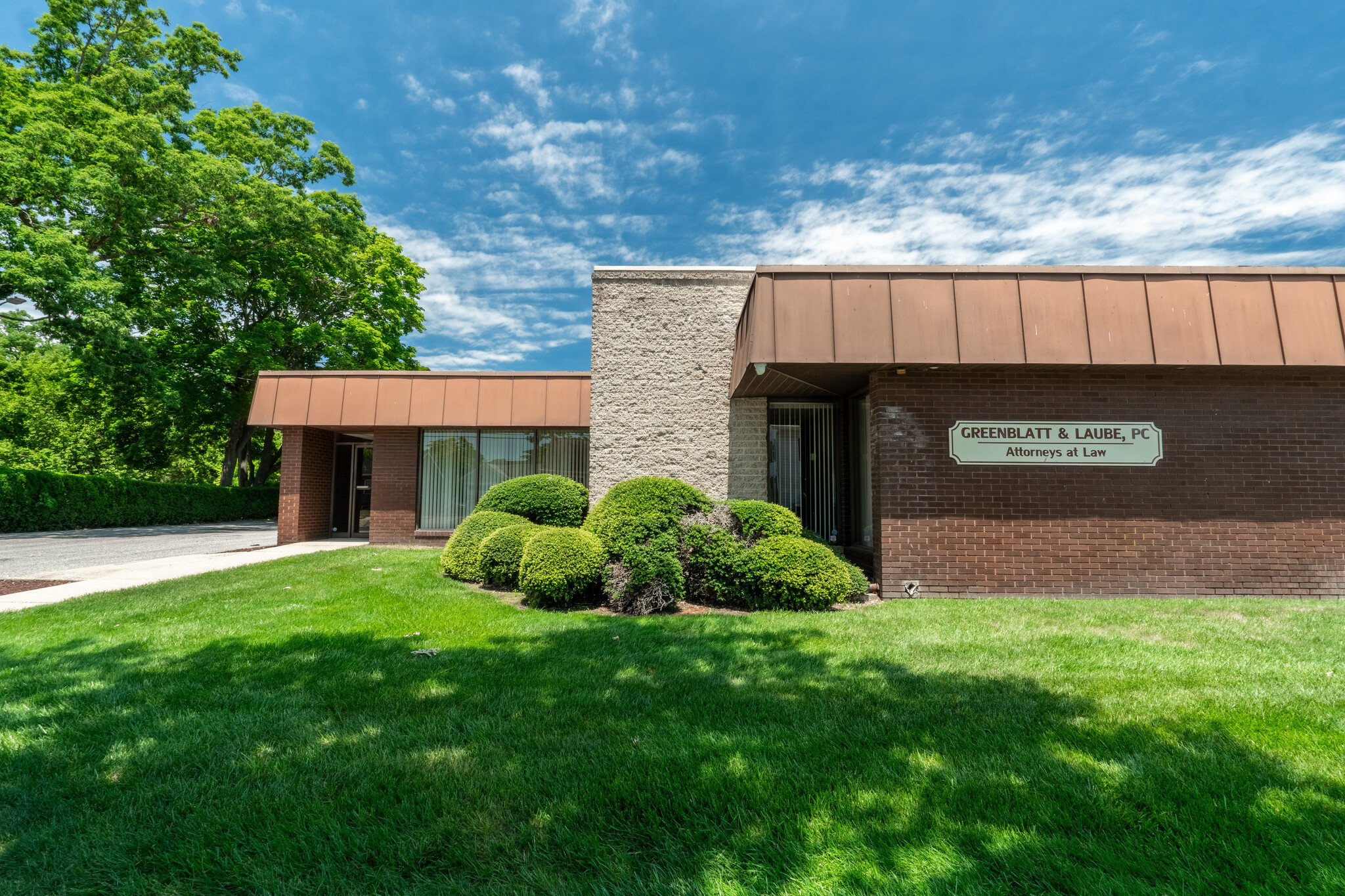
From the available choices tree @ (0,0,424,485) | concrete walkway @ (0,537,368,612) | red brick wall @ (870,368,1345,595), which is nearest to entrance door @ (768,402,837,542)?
red brick wall @ (870,368,1345,595)

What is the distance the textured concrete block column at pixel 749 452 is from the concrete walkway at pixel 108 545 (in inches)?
393

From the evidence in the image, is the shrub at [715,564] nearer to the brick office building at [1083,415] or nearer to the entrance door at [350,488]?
the brick office building at [1083,415]

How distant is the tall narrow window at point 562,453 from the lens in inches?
557

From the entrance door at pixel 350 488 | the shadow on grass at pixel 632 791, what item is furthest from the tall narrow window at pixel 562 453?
the shadow on grass at pixel 632 791

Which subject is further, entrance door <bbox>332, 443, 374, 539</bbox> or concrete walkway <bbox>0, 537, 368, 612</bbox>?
entrance door <bbox>332, 443, 374, 539</bbox>

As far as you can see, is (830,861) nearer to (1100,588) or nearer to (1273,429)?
(1100,588)

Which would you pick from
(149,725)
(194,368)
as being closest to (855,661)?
(149,725)

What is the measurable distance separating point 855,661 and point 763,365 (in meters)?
3.74

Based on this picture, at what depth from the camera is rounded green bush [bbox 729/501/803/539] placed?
290 inches

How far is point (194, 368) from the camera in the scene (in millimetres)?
23734

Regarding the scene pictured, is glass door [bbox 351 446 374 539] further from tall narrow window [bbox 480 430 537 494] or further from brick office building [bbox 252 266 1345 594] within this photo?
brick office building [bbox 252 266 1345 594]

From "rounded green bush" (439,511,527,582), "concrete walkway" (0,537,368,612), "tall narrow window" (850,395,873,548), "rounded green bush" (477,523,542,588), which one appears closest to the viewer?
"concrete walkway" (0,537,368,612)

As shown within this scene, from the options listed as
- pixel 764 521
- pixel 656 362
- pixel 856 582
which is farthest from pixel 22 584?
pixel 856 582

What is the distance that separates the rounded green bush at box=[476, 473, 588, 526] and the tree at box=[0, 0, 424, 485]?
1517 cm
